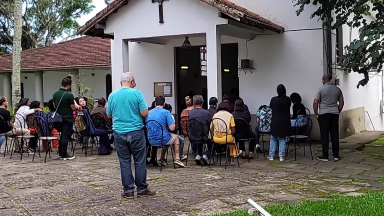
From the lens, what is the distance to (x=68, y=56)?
22.0 meters

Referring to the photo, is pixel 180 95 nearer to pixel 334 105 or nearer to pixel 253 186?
pixel 334 105

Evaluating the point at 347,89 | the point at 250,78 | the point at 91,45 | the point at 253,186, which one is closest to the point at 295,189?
the point at 253,186

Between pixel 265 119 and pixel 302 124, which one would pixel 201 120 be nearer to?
pixel 265 119

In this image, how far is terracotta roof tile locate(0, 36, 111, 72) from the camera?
20531mm

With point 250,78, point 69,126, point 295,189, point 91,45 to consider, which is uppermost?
point 91,45

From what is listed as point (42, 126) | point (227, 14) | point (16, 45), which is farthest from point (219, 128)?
point (16, 45)

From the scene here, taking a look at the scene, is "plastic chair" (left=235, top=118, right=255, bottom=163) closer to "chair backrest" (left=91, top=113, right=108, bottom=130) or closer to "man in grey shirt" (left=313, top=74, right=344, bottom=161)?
"man in grey shirt" (left=313, top=74, right=344, bottom=161)

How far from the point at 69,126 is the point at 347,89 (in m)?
8.00

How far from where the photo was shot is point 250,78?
40.4ft

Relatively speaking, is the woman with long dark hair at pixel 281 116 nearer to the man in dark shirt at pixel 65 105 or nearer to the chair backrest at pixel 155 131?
the chair backrest at pixel 155 131

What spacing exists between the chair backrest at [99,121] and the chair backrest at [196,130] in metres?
2.54

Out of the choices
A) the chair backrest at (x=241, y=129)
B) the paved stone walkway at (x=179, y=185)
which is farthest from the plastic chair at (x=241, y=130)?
the paved stone walkway at (x=179, y=185)

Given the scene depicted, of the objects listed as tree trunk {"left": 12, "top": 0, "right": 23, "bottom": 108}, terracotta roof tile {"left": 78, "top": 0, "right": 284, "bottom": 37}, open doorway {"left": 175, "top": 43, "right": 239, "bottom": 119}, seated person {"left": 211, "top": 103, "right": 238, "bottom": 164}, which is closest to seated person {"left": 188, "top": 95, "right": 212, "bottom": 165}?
seated person {"left": 211, "top": 103, "right": 238, "bottom": 164}

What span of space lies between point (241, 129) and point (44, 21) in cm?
2497
